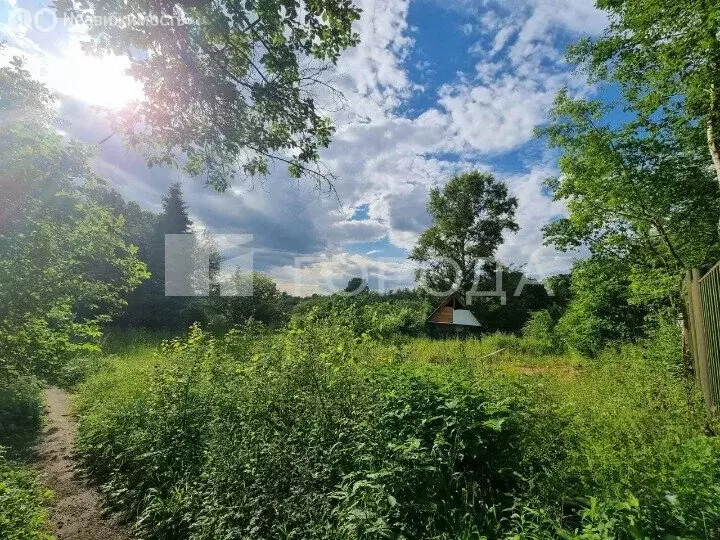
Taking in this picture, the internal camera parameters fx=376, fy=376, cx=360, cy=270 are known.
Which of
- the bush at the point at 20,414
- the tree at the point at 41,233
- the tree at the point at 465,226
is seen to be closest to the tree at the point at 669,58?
the tree at the point at 41,233

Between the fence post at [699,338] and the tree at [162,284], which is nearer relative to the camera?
the fence post at [699,338]

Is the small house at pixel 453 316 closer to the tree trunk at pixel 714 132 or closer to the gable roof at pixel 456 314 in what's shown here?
the gable roof at pixel 456 314

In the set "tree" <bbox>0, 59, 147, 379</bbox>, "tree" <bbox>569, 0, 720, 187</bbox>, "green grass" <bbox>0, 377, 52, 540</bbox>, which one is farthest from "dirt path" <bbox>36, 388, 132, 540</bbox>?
A: "tree" <bbox>569, 0, 720, 187</bbox>

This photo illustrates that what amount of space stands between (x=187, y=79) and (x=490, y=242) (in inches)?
1049

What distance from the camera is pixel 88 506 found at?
4.48 metres

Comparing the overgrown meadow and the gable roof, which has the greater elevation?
the gable roof

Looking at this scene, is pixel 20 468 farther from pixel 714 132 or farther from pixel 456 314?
pixel 456 314

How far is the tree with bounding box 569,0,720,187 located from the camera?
605 centimetres

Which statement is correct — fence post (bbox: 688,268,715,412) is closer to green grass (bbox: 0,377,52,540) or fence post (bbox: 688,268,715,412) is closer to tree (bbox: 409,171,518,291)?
green grass (bbox: 0,377,52,540)

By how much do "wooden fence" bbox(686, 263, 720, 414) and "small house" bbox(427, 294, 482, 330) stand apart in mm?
21358

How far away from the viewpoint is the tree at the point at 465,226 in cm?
2764

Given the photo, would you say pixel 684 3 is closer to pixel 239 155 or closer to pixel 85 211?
pixel 239 155

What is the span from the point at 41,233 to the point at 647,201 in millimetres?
11169

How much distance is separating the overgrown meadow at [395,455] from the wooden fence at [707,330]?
1.54 ft
